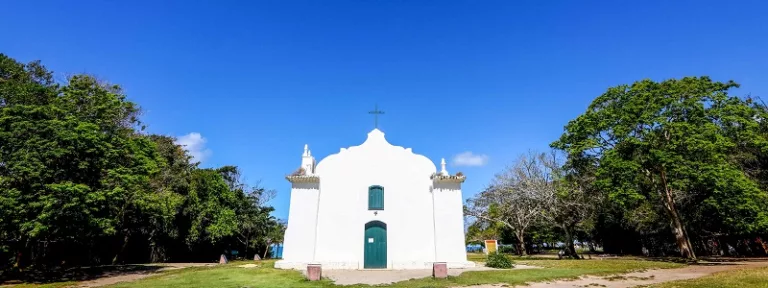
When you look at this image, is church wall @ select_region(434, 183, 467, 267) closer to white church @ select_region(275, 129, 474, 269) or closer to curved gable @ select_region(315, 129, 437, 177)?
white church @ select_region(275, 129, 474, 269)

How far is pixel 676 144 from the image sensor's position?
66.4ft

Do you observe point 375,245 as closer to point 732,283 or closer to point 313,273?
point 313,273

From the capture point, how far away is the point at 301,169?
68.8ft

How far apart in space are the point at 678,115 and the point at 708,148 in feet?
8.77

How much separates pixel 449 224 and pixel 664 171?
39.4ft

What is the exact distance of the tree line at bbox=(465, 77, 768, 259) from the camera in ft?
65.3

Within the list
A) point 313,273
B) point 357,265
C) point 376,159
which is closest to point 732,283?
point 313,273

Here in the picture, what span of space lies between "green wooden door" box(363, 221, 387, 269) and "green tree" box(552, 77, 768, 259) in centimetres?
1223

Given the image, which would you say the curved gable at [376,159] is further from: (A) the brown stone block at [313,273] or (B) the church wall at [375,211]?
(A) the brown stone block at [313,273]

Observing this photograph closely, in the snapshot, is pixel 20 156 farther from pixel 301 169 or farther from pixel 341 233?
pixel 341 233

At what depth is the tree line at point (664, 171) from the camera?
19906mm

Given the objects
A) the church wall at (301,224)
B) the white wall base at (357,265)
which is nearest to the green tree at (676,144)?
the white wall base at (357,265)

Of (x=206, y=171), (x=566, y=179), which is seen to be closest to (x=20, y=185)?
(x=206, y=171)

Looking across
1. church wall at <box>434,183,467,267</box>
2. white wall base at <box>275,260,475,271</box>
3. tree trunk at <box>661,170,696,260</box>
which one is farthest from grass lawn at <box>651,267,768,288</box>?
tree trunk at <box>661,170,696,260</box>
